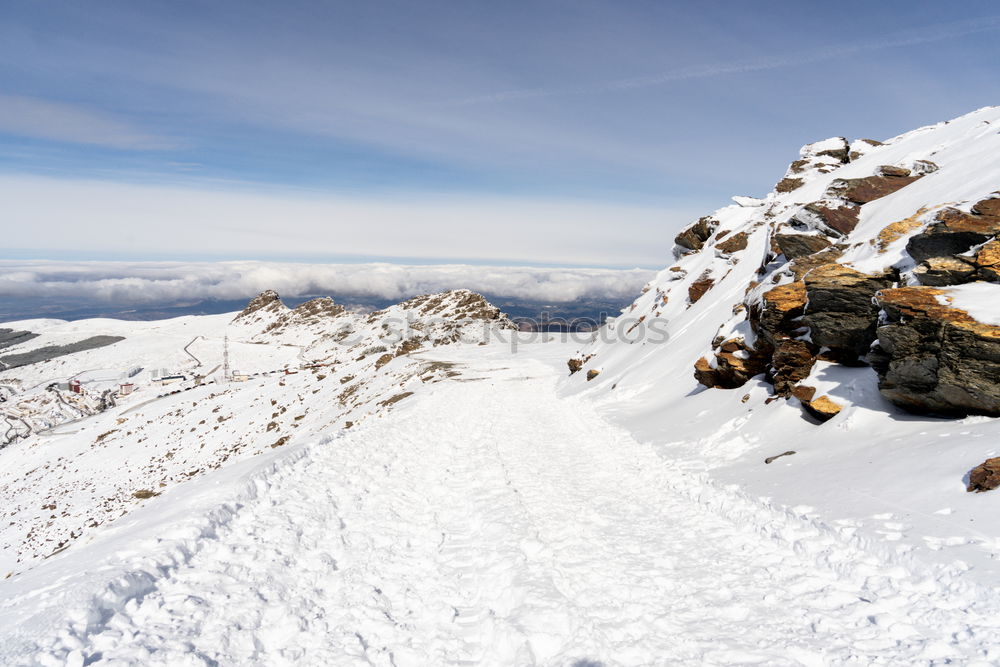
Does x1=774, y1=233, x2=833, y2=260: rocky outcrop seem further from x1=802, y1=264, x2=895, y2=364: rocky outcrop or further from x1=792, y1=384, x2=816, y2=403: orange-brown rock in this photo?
x1=792, y1=384, x2=816, y2=403: orange-brown rock

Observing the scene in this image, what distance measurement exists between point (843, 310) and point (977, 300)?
336 centimetres

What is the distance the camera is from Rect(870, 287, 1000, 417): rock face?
10.3 metres

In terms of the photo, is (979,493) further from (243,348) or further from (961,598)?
(243,348)

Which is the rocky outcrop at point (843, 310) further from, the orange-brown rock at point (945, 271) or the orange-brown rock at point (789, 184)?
the orange-brown rock at point (789, 184)

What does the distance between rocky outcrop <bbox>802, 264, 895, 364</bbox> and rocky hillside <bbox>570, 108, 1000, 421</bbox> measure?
34 mm

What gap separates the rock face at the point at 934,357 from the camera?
1030cm

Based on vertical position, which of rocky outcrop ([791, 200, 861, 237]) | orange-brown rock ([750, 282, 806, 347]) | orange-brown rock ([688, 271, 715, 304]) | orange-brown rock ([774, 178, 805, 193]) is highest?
orange-brown rock ([774, 178, 805, 193])

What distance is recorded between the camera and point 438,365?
51.8 meters

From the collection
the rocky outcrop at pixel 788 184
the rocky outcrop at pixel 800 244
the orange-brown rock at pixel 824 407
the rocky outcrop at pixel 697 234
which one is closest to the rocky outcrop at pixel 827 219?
the rocky outcrop at pixel 800 244

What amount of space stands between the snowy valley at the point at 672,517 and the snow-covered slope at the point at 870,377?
75 mm

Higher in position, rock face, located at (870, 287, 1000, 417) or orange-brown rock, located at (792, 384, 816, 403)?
rock face, located at (870, 287, 1000, 417)

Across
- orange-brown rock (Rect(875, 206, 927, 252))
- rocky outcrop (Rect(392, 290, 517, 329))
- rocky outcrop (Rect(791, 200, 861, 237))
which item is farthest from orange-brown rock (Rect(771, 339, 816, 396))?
rocky outcrop (Rect(392, 290, 517, 329))

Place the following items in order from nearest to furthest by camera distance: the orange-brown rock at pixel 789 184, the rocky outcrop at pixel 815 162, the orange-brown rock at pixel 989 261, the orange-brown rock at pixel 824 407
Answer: the orange-brown rock at pixel 989 261
the orange-brown rock at pixel 824 407
the orange-brown rock at pixel 789 184
the rocky outcrop at pixel 815 162

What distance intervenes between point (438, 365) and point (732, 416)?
3808 centimetres
